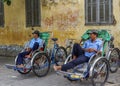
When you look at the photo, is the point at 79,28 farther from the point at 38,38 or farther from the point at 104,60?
the point at 104,60

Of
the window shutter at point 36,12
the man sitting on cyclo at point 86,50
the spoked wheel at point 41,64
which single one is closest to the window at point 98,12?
the window shutter at point 36,12

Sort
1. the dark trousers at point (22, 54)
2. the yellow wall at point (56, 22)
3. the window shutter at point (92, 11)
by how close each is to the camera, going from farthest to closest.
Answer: the yellow wall at point (56, 22) → the window shutter at point (92, 11) → the dark trousers at point (22, 54)

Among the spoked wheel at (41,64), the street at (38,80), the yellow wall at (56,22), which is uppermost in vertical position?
the yellow wall at (56,22)

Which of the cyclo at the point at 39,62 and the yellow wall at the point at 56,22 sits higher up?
the yellow wall at the point at 56,22

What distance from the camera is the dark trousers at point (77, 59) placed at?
8.18m

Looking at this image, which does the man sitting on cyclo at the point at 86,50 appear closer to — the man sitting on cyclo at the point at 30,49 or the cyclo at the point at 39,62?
the cyclo at the point at 39,62

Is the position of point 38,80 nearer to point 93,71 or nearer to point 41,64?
point 41,64

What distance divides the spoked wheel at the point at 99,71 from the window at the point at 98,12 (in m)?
3.39

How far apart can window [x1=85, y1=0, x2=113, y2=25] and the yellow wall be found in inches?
6.4

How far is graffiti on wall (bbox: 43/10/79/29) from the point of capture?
40.3 ft

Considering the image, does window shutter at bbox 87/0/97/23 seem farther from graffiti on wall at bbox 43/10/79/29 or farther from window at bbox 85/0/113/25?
graffiti on wall at bbox 43/10/79/29

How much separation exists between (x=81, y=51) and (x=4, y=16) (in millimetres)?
7191

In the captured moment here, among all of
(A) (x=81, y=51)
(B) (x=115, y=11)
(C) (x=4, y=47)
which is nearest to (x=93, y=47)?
(A) (x=81, y=51)

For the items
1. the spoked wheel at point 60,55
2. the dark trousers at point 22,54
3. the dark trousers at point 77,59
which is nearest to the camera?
the dark trousers at point 77,59
